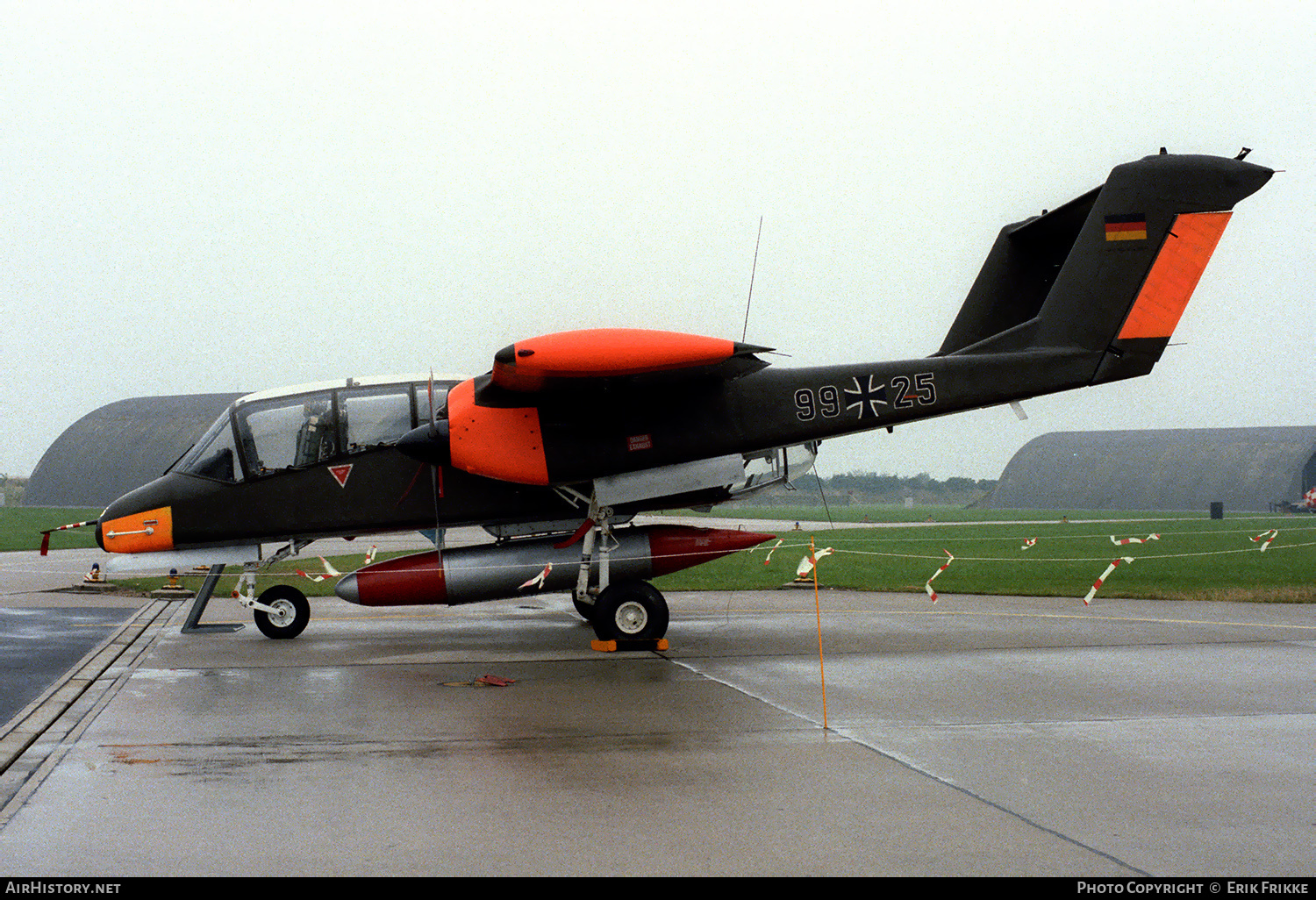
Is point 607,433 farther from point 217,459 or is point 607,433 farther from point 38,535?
point 38,535

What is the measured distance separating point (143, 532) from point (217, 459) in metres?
1.05

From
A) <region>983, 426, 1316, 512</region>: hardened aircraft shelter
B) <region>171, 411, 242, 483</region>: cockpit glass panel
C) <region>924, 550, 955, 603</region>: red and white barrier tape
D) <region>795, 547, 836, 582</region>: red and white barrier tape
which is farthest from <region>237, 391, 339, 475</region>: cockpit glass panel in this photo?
<region>983, 426, 1316, 512</region>: hardened aircraft shelter

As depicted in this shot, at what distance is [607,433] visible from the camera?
33.8 ft

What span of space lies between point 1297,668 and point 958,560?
1378 centimetres

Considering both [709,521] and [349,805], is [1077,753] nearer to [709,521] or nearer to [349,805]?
[349,805]

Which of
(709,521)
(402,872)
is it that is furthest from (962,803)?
(709,521)

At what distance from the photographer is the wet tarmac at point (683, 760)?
4.18 meters

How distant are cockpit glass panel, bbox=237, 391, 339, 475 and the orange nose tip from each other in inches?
40.3

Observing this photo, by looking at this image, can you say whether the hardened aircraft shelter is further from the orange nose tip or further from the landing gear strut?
the orange nose tip

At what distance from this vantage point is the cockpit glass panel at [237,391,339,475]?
1119cm

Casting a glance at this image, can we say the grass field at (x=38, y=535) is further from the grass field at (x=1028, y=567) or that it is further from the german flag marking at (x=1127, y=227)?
the german flag marking at (x=1127, y=227)

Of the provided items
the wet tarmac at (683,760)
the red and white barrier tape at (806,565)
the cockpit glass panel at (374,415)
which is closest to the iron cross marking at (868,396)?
the red and white barrier tape at (806,565)

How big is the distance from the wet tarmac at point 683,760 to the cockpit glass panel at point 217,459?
1845 mm

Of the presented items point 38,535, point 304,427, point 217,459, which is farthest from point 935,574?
point 38,535
